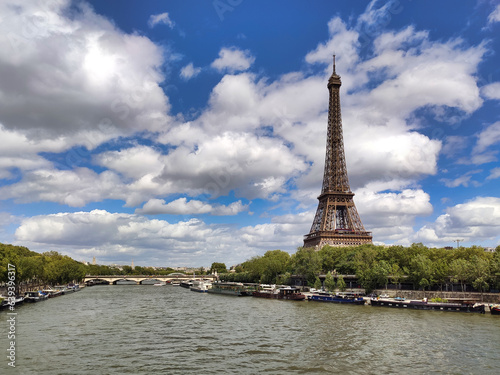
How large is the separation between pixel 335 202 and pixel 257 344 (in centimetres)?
9896

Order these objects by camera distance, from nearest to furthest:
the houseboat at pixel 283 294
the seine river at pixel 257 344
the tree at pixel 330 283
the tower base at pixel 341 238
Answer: the seine river at pixel 257 344
the houseboat at pixel 283 294
the tree at pixel 330 283
the tower base at pixel 341 238

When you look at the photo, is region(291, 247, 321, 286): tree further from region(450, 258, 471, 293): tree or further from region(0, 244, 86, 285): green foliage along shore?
region(0, 244, 86, 285): green foliage along shore

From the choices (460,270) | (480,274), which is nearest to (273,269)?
(460,270)

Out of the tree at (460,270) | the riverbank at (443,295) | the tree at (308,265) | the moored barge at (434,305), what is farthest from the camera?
the tree at (308,265)

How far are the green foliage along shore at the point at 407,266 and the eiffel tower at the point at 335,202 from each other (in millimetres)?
14843

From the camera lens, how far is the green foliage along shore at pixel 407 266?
2894 inches

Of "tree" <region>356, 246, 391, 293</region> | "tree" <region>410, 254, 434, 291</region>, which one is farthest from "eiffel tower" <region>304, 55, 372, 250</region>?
"tree" <region>410, 254, 434, 291</region>

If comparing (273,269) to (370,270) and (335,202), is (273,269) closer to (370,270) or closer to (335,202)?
(335,202)

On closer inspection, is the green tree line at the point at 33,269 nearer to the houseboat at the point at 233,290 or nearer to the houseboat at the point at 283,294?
Result: the houseboat at the point at 233,290

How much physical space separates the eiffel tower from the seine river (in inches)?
2697

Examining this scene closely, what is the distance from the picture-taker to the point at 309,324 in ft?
165

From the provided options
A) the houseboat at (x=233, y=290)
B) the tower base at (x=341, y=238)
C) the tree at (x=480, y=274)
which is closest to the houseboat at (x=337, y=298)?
the tree at (x=480, y=274)

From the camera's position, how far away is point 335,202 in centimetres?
13288

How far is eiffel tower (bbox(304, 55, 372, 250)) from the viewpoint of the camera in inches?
5044
